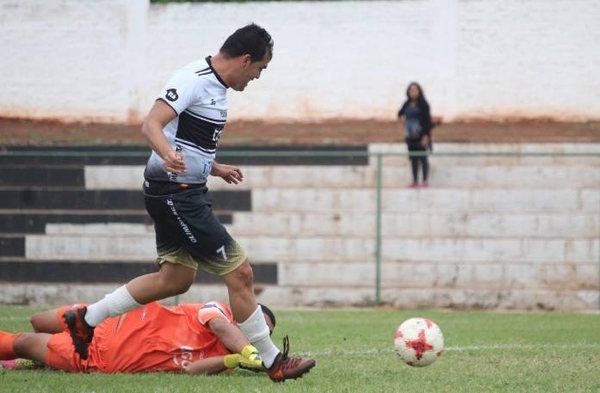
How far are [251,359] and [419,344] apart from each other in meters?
1.15

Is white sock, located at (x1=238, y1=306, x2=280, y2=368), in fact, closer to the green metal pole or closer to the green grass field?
the green grass field

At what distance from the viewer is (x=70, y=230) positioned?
17703 millimetres

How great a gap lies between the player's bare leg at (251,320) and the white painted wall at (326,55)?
533 inches

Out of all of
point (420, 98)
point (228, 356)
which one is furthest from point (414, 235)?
point (228, 356)

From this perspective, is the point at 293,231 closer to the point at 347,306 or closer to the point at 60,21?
the point at 347,306

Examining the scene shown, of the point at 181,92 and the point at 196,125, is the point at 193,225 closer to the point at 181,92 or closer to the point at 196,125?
the point at 196,125

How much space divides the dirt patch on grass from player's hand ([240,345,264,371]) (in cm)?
1220

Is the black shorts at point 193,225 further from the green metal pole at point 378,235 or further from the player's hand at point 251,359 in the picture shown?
the green metal pole at point 378,235

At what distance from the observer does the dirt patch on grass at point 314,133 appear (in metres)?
20.4

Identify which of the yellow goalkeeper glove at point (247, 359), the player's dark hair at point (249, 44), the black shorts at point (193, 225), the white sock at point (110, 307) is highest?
the player's dark hair at point (249, 44)

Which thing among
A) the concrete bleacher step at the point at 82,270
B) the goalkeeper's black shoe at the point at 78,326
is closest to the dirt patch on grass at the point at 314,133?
the concrete bleacher step at the point at 82,270

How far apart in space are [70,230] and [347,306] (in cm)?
415

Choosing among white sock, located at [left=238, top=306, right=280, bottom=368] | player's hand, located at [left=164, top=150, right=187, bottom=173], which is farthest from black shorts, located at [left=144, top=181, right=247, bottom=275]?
player's hand, located at [left=164, top=150, right=187, bottom=173]

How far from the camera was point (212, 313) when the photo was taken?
333 inches
